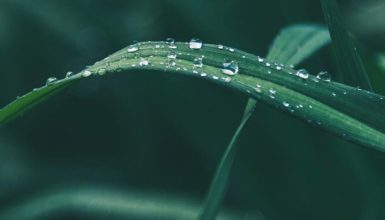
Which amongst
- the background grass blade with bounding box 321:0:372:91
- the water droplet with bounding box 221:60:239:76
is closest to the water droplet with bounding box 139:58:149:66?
the water droplet with bounding box 221:60:239:76

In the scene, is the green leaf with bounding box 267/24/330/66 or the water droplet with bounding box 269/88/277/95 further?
the green leaf with bounding box 267/24/330/66

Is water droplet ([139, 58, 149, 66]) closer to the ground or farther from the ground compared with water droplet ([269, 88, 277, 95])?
farther from the ground

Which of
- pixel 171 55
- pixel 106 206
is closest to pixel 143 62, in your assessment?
pixel 171 55

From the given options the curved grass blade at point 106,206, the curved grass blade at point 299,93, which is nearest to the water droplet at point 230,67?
the curved grass blade at point 299,93

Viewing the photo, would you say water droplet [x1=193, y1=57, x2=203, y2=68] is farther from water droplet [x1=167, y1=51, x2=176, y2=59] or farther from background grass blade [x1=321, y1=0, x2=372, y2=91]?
background grass blade [x1=321, y1=0, x2=372, y2=91]

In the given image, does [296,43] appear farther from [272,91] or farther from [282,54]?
[272,91]

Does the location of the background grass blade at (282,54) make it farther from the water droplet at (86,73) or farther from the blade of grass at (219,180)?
the water droplet at (86,73)

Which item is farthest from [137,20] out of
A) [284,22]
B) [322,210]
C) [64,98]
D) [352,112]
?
[352,112]

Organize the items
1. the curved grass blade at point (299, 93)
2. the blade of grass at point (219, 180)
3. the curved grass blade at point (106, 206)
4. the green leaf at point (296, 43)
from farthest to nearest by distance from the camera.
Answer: the curved grass blade at point (106, 206)
the green leaf at point (296, 43)
the blade of grass at point (219, 180)
the curved grass blade at point (299, 93)
